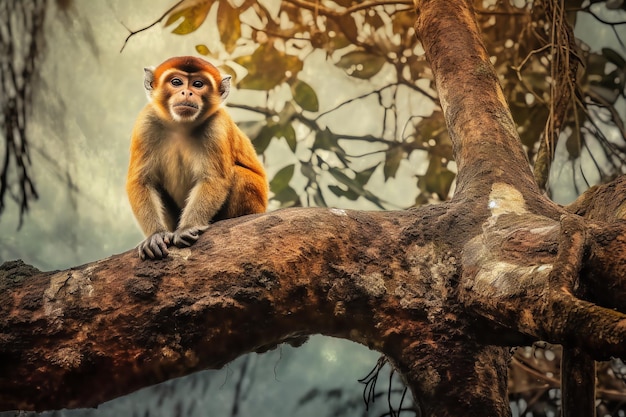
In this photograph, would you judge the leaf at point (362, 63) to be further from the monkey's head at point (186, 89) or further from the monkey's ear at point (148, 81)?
the monkey's ear at point (148, 81)

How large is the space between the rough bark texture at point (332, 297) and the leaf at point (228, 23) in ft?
9.73

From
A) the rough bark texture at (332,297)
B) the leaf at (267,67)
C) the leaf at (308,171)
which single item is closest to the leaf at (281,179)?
the leaf at (308,171)

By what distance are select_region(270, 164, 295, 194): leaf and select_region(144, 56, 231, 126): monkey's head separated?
120 centimetres

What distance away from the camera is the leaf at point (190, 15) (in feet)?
15.9

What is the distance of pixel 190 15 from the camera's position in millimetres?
4902

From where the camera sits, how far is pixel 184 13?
193 inches

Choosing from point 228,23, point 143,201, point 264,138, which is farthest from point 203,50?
point 143,201

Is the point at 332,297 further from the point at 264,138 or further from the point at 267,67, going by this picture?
the point at 267,67

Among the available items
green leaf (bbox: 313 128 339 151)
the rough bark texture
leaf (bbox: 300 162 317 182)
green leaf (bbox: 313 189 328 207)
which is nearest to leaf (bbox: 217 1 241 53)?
green leaf (bbox: 313 128 339 151)

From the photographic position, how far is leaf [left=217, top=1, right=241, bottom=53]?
16.6 feet

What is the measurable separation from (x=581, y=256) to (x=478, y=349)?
0.73 metres

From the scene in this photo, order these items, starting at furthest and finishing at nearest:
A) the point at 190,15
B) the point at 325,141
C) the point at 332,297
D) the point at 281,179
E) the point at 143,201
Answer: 1. the point at 325,141
2. the point at 281,179
3. the point at 190,15
4. the point at 143,201
5. the point at 332,297

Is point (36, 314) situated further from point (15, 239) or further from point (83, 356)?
point (15, 239)

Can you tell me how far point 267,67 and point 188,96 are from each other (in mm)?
1649
